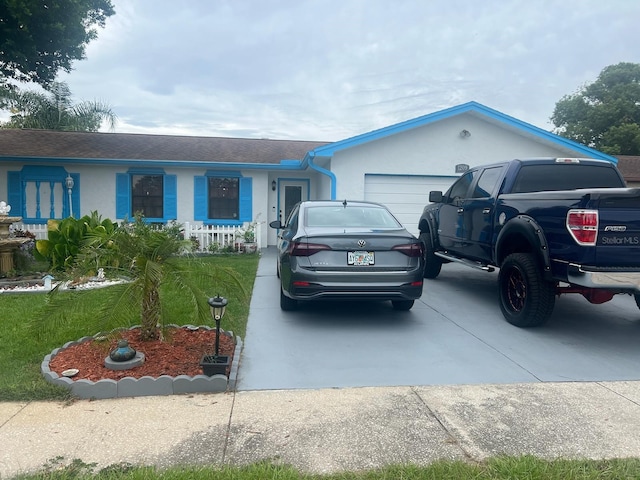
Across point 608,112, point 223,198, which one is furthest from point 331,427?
point 608,112

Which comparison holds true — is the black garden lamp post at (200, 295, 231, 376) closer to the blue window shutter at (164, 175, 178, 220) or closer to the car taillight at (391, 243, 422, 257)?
the car taillight at (391, 243, 422, 257)

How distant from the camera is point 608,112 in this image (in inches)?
1241

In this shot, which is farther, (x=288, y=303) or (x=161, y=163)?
(x=161, y=163)

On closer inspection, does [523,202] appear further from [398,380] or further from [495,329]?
[398,380]

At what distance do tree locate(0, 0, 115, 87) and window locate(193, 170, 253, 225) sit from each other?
537 centimetres

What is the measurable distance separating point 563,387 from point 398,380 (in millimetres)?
1434

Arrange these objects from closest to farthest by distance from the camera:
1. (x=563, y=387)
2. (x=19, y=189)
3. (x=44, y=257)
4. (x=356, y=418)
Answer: (x=356, y=418) < (x=563, y=387) < (x=44, y=257) < (x=19, y=189)

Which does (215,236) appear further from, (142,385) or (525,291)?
(142,385)

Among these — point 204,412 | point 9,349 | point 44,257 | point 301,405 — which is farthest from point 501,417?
point 44,257

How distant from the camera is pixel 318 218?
6328 mm

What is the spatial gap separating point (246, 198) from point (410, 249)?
9.15 metres

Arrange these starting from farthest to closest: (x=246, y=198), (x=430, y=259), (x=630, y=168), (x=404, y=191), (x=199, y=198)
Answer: (x=630, y=168) → (x=246, y=198) → (x=199, y=198) → (x=404, y=191) → (x=430, y=259)

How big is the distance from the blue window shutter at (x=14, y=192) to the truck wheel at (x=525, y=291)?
43.8 feet

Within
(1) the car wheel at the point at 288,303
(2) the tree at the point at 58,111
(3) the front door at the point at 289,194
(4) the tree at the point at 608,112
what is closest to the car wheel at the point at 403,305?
(1) the car wheel at the point at 288,303
